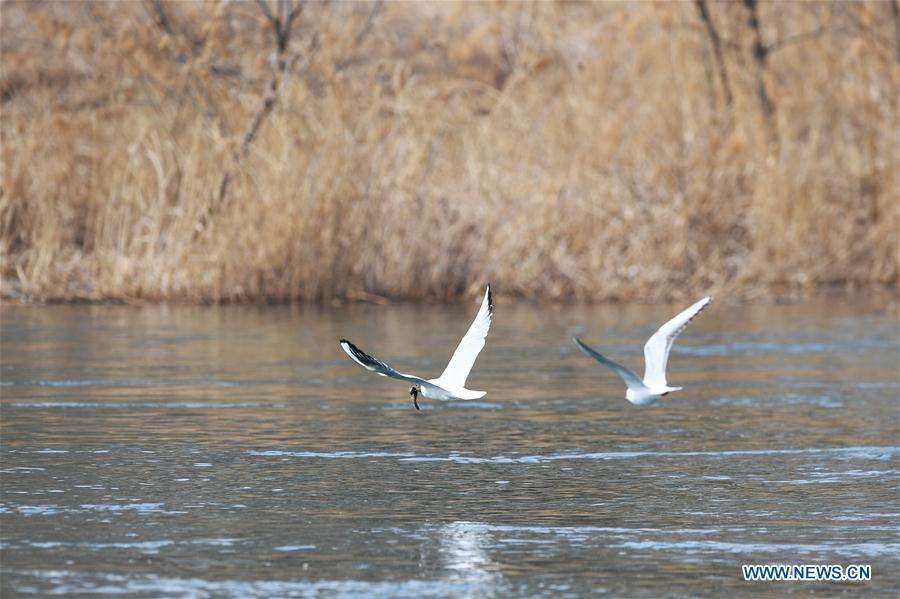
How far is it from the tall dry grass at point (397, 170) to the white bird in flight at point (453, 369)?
390 inches

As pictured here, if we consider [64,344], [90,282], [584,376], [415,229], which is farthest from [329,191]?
[584,376]

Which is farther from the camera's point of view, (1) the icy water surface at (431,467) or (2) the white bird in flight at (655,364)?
(2) the white bird in flight at (655,364)

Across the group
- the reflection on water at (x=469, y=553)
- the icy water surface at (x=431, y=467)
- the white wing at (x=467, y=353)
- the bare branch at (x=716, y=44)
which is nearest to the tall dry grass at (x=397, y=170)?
the bare branch at (x=716, y=44)

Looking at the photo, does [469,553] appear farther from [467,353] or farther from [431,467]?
[431,467]

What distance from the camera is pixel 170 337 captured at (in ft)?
49.0

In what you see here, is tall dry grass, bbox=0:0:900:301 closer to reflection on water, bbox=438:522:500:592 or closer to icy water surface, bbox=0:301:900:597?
icy water surface, bbox=0:301:900:597

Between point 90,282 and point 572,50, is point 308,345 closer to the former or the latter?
point 90,282

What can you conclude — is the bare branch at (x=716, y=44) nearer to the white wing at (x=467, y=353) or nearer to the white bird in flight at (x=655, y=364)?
the white wing at (x=467, y=353)

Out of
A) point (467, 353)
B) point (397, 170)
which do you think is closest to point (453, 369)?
point (467, 353)

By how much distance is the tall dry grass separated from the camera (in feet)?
59.0

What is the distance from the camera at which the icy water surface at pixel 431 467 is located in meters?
6.35

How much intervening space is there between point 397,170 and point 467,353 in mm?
10748

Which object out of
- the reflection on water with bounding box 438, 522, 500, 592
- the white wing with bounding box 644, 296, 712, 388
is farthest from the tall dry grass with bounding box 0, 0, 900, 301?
the white wing with bounding box 644, 296, 712, 388

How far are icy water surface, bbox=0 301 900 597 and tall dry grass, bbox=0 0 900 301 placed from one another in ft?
9.10
